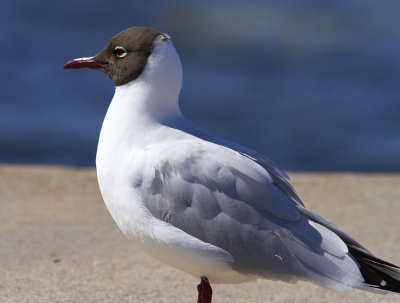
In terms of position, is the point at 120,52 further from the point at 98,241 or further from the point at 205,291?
the point at 98,241

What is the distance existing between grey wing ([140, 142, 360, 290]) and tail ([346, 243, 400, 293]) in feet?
0.20

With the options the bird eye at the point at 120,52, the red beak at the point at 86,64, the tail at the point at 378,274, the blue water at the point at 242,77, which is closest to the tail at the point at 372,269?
the tail at the point at 378,274

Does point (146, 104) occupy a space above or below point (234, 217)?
above

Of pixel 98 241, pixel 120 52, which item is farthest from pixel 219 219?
pixel 98 241


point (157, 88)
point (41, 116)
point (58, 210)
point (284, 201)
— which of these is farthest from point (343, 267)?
point (41, 116)

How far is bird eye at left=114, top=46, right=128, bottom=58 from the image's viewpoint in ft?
11.9

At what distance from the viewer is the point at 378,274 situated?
11.0 feet

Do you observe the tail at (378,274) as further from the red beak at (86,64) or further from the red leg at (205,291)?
the red beak at (86,64)

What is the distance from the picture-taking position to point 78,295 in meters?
4.09

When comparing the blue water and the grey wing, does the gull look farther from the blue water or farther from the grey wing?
the blue water

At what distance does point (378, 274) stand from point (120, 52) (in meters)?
→ 1.58

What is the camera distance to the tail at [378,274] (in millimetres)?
3299

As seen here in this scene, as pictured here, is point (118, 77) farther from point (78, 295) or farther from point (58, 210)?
point (58, 210)

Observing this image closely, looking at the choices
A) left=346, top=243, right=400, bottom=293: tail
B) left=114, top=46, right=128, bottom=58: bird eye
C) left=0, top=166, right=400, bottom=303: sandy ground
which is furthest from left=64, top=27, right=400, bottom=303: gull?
left=0, top=166, right=400, bottom=303: sandy ground
